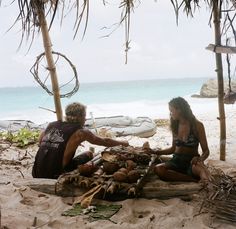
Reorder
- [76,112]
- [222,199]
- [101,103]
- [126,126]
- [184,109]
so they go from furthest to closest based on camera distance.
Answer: [101,103]
[126,126]
[76,112]
[184,109]
[222,199]

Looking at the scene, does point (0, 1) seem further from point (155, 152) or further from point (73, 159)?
point (155, 152)

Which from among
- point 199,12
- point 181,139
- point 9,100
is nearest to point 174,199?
point 181,139

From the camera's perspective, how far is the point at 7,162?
4.73m

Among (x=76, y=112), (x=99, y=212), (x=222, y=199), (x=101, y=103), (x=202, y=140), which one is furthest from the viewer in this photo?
(x=101, y=103)

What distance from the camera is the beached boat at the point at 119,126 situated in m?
8.13

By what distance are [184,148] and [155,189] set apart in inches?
22.5

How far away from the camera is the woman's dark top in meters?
3.51

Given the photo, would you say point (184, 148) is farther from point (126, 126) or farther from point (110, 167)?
point (126, 126)

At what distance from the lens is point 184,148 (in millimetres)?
3436

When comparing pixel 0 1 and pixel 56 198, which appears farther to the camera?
pixel 56 198

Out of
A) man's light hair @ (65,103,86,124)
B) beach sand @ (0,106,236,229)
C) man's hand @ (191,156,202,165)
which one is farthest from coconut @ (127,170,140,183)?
man's light hair @ (65,103,86,124)

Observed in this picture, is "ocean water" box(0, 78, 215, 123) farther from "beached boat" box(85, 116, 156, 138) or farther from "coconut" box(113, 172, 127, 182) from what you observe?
"coconut" box(113, 172, 127, 182)

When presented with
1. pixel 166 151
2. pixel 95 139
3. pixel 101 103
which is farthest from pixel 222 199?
pixel 101 103

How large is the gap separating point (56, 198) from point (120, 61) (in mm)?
44637
